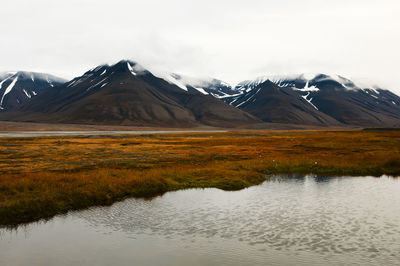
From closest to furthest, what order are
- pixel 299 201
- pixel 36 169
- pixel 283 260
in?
pixel 283 260 → pixel 299 201 → pixel 36 169

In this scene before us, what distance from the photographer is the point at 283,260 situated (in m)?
18.2

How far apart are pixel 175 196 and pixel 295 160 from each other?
2741cm

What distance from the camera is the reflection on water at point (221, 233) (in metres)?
18.6

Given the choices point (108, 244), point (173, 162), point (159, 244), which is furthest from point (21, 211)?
point (173, 162)

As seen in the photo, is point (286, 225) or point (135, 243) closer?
point (135, 243)

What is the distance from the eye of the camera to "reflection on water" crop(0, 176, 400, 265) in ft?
61.1

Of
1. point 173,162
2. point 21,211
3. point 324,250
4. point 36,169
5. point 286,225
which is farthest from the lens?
point 173,162

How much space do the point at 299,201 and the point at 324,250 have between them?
1230cm

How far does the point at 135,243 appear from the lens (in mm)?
20891

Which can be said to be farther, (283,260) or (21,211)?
(21,211)

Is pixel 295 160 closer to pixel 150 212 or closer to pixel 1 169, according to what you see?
pixel 150 212

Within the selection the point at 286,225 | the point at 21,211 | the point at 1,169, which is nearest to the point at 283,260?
the point at 286,225

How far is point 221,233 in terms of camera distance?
22.6m

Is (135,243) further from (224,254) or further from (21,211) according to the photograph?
(21,211)
